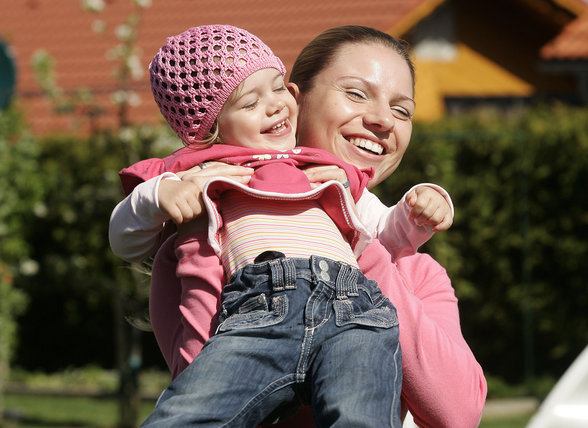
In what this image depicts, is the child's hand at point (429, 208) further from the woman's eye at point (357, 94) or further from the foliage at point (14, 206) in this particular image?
the foliage at point (14, 206)

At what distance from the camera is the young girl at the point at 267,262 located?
2061mm

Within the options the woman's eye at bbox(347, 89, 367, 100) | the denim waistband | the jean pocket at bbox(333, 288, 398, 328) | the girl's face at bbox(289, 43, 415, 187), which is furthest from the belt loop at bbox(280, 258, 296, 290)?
the woman's eye at bbox(347, 89, 367, 100)

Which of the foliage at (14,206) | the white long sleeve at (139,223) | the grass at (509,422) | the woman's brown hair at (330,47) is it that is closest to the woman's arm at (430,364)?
the white long sleeve at (139,223)

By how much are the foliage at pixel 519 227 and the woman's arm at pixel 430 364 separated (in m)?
7.15

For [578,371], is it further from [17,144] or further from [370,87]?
[17,144]

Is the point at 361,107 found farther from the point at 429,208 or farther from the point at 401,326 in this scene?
the point at 401,326

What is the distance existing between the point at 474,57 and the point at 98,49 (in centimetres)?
540

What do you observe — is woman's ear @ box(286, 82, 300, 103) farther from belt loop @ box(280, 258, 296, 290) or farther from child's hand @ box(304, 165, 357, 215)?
belt loop @ box(280, 258, 296, 290)

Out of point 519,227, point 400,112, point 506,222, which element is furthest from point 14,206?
point 400,112

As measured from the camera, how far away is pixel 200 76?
241 centimetres

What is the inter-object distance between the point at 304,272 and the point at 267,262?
0.09 m

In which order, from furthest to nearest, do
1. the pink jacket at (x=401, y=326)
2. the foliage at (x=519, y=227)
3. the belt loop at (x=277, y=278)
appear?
the foliage at (x=519, y=227), the pink jacket at (x=401, y=326), the belt loop at (x=277, y=278)

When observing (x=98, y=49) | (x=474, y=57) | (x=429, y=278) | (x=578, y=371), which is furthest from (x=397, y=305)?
(x=98, y=49)

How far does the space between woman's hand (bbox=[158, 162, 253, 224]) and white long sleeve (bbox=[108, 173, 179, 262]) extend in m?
0.02
